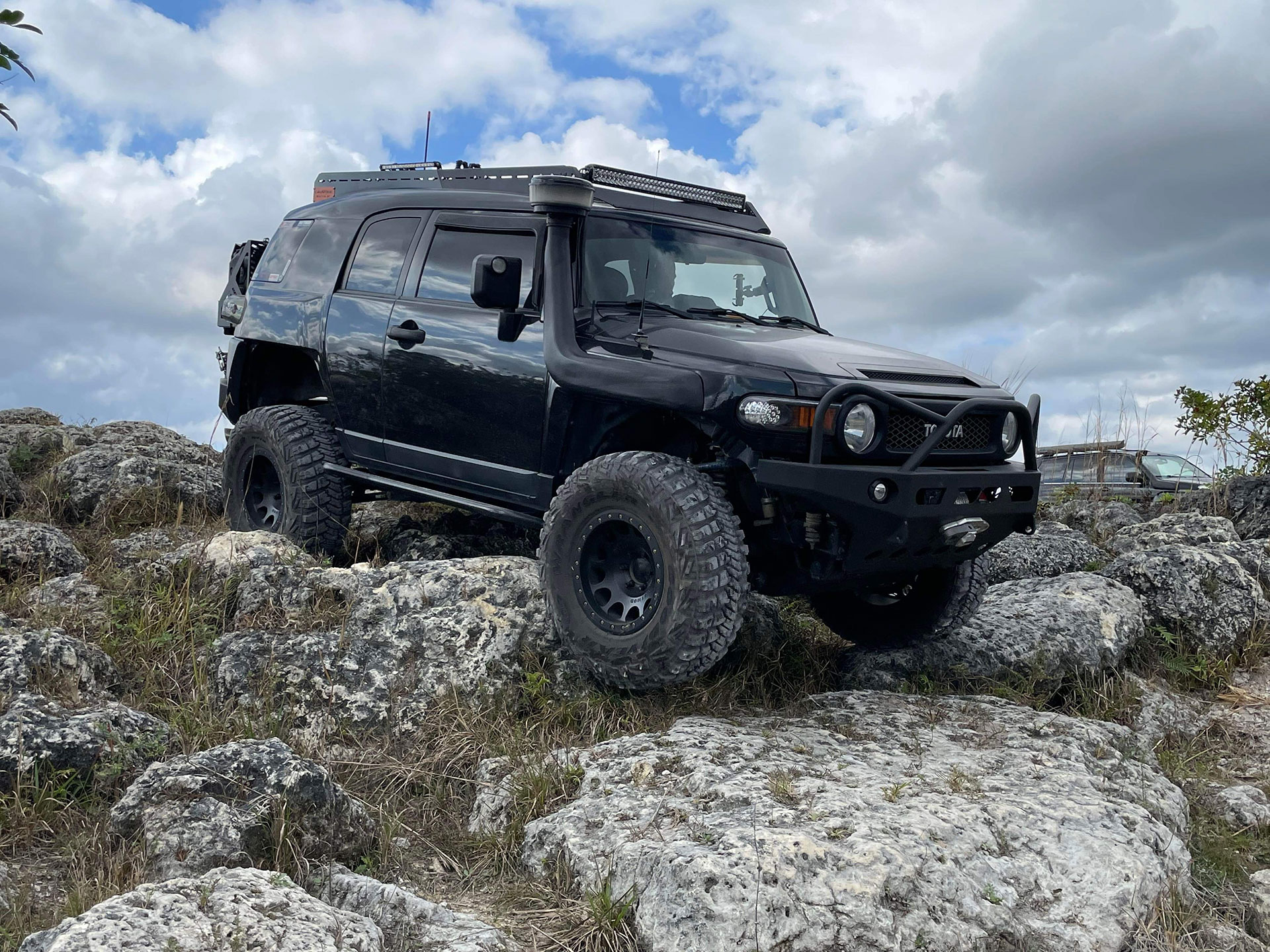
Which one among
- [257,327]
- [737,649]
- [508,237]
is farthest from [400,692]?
[257,327]

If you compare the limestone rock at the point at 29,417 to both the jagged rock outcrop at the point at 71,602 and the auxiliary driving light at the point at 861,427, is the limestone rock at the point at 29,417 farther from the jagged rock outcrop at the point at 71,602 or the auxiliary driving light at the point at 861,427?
the auxiliary driving light at the point at 861,427

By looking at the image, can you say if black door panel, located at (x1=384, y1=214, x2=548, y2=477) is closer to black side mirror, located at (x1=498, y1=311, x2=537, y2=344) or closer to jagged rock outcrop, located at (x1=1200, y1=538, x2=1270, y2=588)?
black side mirror, located at (x1=498, y1=311, x2=537, y2=344)

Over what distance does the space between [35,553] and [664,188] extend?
171 inches

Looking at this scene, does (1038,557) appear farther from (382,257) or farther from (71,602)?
(71,602)

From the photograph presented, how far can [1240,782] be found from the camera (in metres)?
5.25

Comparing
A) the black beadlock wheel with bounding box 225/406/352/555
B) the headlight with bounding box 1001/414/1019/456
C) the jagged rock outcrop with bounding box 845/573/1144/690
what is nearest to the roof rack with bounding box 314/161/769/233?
the black beadlock wheel with bounding box 225/406/352/555

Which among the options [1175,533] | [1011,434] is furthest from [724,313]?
[1175,533]

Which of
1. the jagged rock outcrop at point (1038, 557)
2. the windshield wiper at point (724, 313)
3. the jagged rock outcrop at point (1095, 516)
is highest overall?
the windshield wiper at point (724, 313)

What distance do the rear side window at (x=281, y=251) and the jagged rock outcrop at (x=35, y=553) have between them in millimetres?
2156

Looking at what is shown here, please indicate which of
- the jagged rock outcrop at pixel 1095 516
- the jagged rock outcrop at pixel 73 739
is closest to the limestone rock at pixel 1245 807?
the jagged rock outcrop at pixel 1095 516

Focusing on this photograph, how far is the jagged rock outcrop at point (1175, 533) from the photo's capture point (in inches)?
309

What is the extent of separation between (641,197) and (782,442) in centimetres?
208

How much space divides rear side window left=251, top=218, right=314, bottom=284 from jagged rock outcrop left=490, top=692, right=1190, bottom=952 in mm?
4609

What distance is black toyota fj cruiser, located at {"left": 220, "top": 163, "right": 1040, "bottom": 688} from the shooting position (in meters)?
4.49
